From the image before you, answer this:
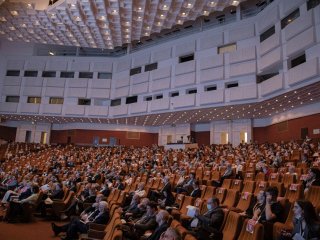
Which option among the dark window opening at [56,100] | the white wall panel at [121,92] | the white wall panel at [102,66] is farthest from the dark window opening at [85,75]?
the white wall panel at [121,92]

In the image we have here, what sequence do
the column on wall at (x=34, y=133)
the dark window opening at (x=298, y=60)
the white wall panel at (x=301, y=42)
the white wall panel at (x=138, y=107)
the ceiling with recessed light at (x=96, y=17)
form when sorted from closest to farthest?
the white wall panel at (x=301, y=42), the dark window opening at (x=298, y=60), the ceiling with recessed light at (x=96, y=17), the white wall panel at (x=138, y=107), the column on wall at (x=34, y=133)

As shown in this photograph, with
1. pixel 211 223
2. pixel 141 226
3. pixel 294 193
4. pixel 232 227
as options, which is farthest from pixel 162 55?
pixel 232 227

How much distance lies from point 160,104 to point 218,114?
12.4ft

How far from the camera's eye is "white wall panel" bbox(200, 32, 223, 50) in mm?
17297

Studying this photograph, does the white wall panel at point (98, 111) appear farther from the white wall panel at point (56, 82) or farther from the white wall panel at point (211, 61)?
the white wall panel at point (211, 61)

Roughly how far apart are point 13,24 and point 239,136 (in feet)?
51.7

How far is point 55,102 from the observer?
23.1 meters

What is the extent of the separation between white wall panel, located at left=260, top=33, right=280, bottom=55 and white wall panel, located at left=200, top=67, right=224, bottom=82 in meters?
2.54

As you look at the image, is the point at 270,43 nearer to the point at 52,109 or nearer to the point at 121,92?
the point at 121,92

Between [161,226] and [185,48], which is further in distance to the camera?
[185,48]

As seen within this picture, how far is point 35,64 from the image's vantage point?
77.4 ft

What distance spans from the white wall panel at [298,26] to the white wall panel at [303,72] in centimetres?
156

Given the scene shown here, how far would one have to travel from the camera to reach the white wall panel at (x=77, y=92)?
22703 mm

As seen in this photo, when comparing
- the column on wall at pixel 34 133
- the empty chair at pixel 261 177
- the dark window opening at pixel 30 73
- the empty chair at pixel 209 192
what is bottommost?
the empty chair at pixel 209 192
